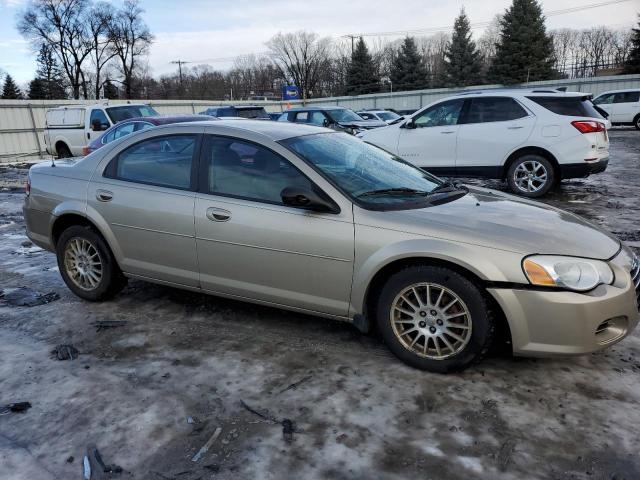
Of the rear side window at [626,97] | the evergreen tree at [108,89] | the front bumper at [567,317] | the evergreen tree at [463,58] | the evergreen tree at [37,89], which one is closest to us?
the front bumper at [567,317]

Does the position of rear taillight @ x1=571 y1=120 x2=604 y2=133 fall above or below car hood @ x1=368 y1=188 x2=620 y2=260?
above

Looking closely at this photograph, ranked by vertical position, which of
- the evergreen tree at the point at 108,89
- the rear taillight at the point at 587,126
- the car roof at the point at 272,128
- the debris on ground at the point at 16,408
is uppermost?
the evergreen tree at the point at 108,89

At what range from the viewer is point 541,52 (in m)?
46.3

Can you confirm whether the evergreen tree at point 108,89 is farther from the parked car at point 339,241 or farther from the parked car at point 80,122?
the parked car at point 339,241

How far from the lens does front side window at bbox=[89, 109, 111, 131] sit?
1518 cm

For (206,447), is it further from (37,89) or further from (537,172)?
(37,89)

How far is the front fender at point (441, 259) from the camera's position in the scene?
2.90 metres

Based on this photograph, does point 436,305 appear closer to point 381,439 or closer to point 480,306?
point 480,306

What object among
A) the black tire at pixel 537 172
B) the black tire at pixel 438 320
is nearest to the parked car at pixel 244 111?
the black tire at pixel 537 172

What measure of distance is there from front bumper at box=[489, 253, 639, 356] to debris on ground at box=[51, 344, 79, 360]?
2.84m

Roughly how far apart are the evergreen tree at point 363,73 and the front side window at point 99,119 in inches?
1885

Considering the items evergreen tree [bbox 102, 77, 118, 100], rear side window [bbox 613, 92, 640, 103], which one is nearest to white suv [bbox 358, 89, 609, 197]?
rear side window [bbox 613, 92, 640, 103]

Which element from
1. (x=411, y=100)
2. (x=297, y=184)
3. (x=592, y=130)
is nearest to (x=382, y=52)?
(x=411, y=100)

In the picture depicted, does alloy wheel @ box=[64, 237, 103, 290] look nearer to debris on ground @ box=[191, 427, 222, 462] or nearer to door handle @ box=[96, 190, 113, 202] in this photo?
door handle @ box=[96, 190, 113, 202]
